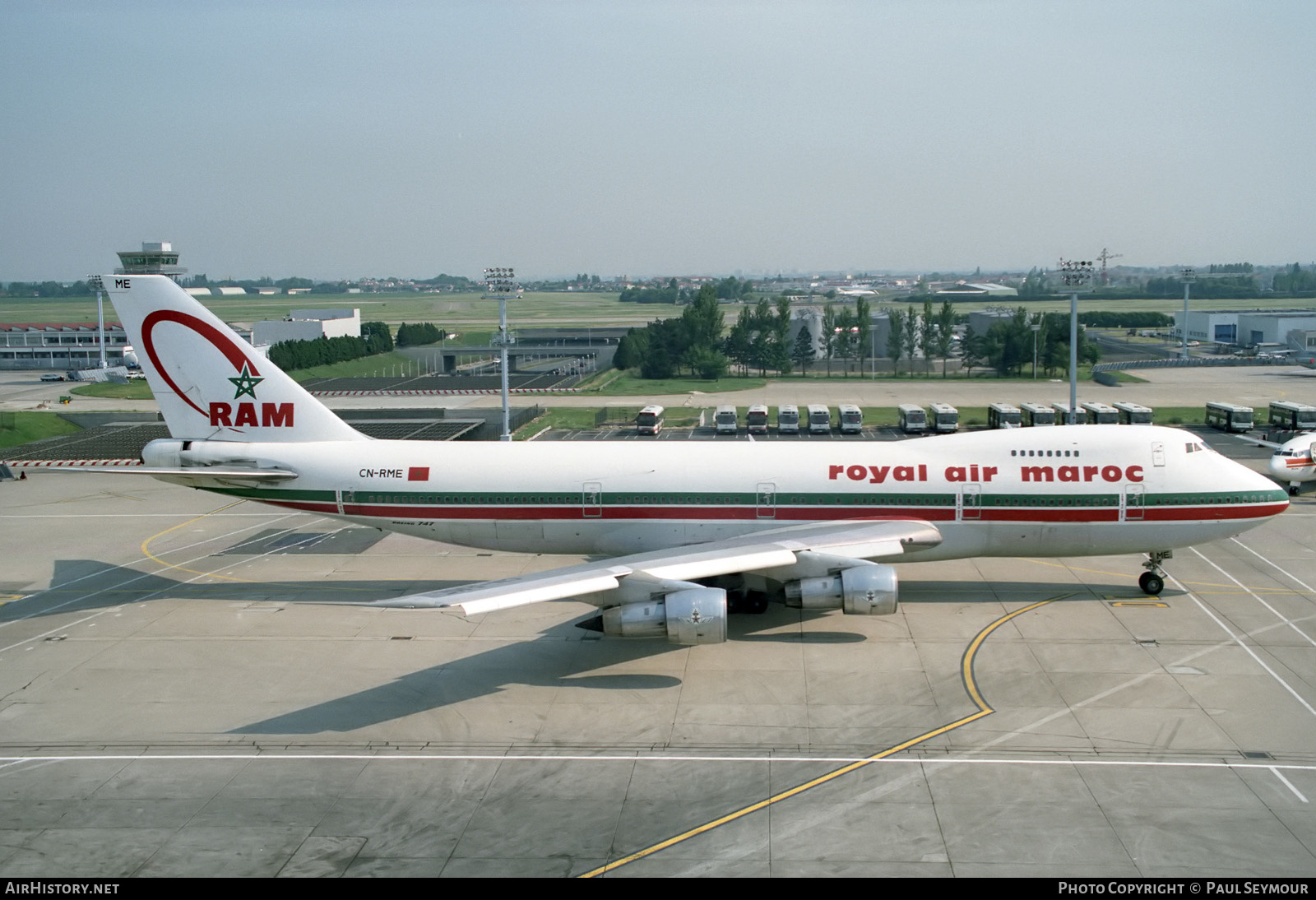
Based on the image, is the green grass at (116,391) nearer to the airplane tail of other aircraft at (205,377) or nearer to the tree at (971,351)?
the airplane tail of other aircraft at (205,377)

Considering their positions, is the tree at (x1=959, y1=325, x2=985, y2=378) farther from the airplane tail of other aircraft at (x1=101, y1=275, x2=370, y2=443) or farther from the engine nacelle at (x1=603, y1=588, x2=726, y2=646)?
the engine nacelle at (x1=603, y1=588, x2=726, y2=646)

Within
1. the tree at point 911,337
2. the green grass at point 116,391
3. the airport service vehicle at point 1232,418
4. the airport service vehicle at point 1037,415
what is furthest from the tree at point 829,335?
the green grass at point 116,391

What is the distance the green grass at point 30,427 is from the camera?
71.4 metres

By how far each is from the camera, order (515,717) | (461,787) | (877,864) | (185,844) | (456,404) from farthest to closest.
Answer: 1. (456,404)
2. (515,717)
3. (461,787)
4. (185,844)
5. (877,864)

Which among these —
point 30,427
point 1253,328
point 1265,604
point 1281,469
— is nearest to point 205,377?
point 1265,604

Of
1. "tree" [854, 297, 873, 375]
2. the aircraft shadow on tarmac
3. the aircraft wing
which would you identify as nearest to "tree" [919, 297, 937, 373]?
"tree" [854, 297, 873, 375]

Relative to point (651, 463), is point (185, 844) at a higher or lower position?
lower

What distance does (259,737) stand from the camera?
22750 mm

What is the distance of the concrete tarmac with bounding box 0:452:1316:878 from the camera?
17672 millimetres

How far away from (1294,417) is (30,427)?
8962 centimetres

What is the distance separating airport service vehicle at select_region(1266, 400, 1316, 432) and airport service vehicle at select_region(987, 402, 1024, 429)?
17023mm

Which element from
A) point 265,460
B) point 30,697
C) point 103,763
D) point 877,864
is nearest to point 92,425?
point 265,460

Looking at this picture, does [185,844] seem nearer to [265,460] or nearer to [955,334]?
[265,460]

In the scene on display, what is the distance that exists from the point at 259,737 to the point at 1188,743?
67.3 ft
